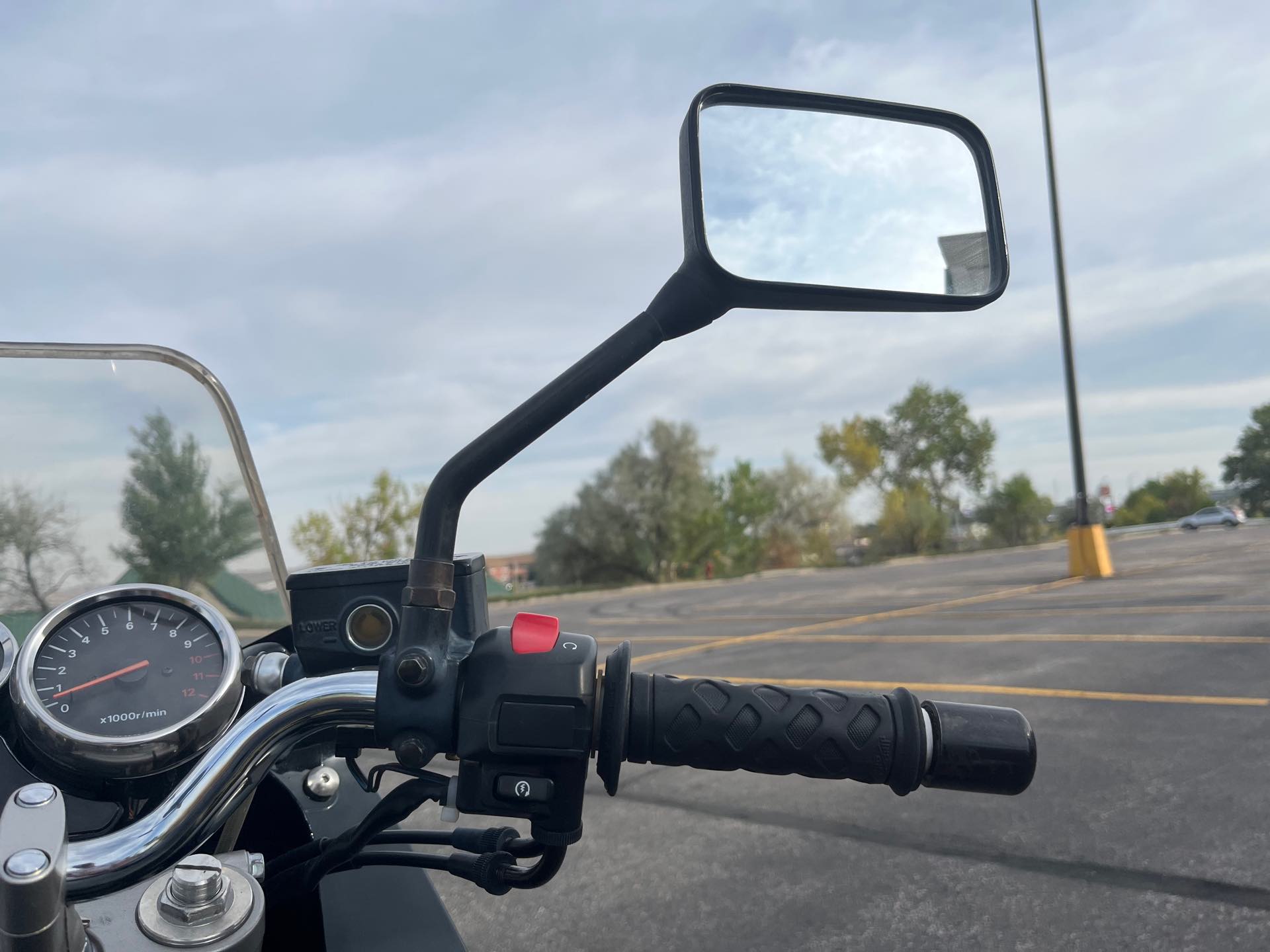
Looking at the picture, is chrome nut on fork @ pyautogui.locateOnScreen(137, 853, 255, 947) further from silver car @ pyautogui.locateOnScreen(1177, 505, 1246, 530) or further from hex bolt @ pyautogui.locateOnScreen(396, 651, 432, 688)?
silver car @ pyautogui.locateOnScreen(1177, 505, 1246, 530)

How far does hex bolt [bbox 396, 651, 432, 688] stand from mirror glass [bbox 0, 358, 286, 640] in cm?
83

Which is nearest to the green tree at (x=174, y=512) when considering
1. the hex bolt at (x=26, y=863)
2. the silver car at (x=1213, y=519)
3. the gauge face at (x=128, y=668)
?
the gauge face at (x=128, y=668)

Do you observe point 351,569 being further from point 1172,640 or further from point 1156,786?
point 1172,640

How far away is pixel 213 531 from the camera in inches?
68.6

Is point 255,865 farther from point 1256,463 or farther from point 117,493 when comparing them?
point 1256,463

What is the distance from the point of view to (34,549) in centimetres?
153

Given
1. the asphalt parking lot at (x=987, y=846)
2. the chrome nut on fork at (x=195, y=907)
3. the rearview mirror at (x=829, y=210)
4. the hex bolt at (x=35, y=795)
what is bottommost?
the asphalt parking lot at (x=987, y=846)

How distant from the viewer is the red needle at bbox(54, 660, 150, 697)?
1.19 m

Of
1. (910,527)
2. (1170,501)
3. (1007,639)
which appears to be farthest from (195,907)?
(1170,501)

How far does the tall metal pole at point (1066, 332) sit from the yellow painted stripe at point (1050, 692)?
11.8 m

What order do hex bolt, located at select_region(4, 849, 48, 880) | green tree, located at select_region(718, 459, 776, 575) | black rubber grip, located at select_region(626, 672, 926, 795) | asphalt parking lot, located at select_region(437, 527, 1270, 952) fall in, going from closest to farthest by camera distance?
hex bolt, located at select_region(4, 849, 48, 880), black rubber grip, located at select_region(626, 672, 926, 795), asphalt parking lot, located at select_region(437, 527, 1270, 952), green tree, located at select_region(718, 459, 776, 575)

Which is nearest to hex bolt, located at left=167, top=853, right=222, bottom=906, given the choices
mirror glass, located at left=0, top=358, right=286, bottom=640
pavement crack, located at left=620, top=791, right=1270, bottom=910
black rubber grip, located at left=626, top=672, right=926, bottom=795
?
black rubber grip, located at left=626, top=672, right=926, bottom=795

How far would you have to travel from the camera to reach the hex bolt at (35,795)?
0.65 meters

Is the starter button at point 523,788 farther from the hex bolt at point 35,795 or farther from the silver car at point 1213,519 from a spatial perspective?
the silver car at point 1213,519
